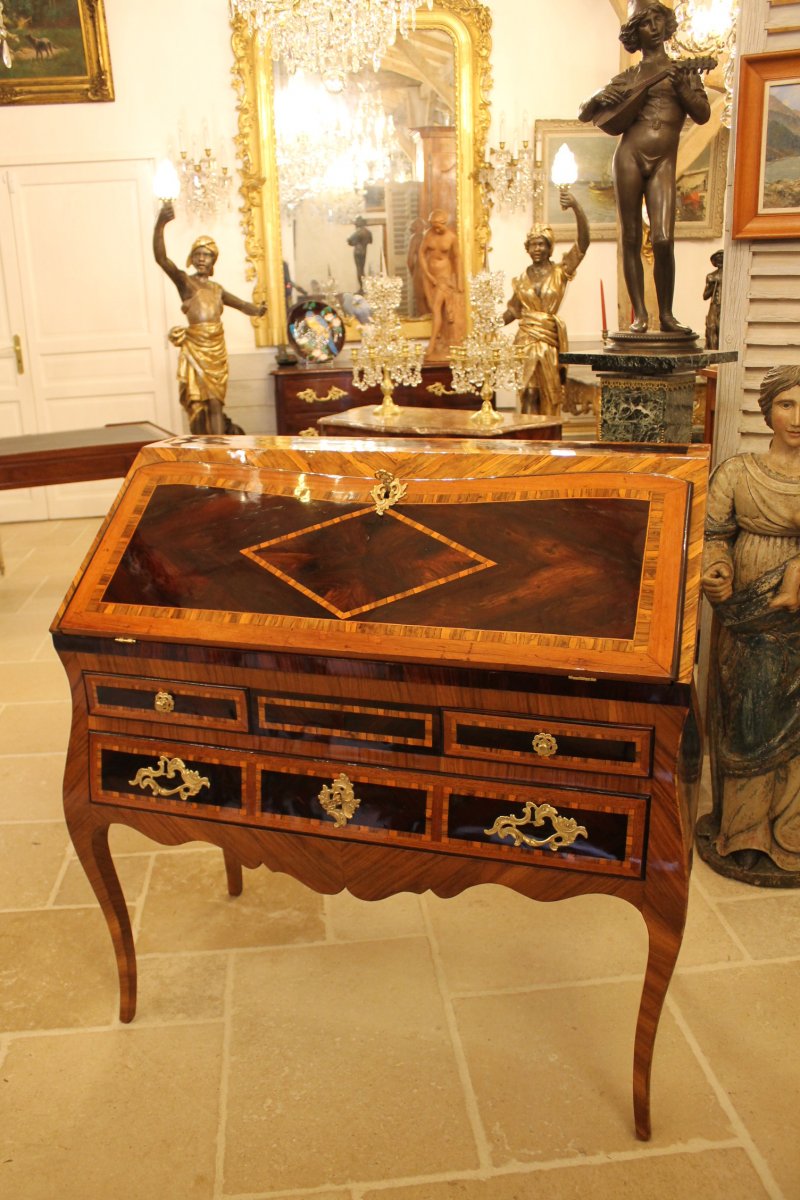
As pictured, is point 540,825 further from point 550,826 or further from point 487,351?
point 487,351

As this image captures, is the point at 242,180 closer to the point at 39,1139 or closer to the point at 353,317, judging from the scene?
the point at 353,317

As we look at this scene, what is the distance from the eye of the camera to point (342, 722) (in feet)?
6.59

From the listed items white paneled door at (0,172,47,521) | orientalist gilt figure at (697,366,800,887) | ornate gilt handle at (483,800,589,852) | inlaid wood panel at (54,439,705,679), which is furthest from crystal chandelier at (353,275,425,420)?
ornate gilt handle at (483,800,589,852)

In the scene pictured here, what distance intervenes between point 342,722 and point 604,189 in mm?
6589

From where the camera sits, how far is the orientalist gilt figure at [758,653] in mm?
2750

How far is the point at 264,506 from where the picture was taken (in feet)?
7.42

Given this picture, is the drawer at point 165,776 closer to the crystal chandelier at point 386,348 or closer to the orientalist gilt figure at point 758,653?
the orientalist gilt figure at point 758,653

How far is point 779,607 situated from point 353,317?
5404 millimetres

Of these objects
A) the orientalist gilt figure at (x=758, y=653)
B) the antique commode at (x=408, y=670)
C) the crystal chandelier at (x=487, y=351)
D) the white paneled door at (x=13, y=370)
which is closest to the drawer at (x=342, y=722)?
the antique commode at (x=408, y=670)

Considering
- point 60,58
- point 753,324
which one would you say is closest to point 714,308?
point 753,324

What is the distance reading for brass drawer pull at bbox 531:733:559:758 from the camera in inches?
74.1

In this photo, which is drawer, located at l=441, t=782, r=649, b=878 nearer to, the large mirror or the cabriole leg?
the cabriole leg

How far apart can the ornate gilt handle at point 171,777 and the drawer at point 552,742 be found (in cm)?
58

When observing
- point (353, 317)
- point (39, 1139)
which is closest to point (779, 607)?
point (39, 1139)
